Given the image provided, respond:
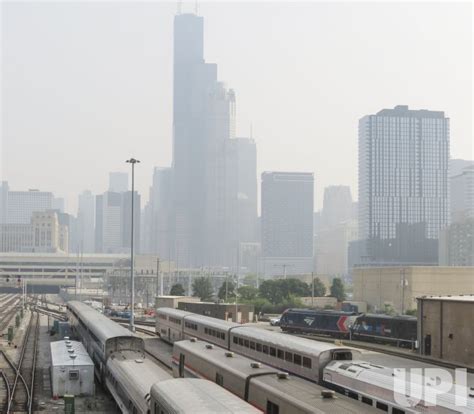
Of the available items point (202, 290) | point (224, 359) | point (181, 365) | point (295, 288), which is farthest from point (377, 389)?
point (202, 290)

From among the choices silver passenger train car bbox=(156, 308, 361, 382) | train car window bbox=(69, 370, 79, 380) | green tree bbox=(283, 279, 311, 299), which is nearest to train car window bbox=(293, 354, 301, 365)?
silver passenger train car bbox=(156, 308, 361, 382)

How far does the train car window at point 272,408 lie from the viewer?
21.1 meters

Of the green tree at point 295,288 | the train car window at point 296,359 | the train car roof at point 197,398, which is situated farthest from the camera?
the green tree at point 295,288

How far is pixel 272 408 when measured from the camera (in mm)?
21484

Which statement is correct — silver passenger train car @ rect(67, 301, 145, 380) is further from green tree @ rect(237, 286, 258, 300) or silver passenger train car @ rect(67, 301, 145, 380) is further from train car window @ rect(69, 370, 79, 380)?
green tree @ rect(237, 286, 258, 300)

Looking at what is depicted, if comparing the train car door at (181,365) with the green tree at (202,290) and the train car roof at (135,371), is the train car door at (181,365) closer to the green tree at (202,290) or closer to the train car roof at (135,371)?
the train car roof at (135,371)

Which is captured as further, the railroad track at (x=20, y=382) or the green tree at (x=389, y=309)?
the green tree at (x=389, y=309)

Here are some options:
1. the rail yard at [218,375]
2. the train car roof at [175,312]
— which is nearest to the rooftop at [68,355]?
the rail yard at [218,375]

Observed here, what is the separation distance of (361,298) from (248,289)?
70.3 feet

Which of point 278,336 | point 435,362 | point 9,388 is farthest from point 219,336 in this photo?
point 435,362

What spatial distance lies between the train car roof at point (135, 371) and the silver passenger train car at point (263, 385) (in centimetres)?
211

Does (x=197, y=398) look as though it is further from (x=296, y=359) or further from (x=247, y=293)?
(x=247, y=293)

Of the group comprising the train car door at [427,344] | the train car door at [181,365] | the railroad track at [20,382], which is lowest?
the railroad track at [20,382]

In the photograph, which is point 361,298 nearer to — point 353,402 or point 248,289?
point 248,289
